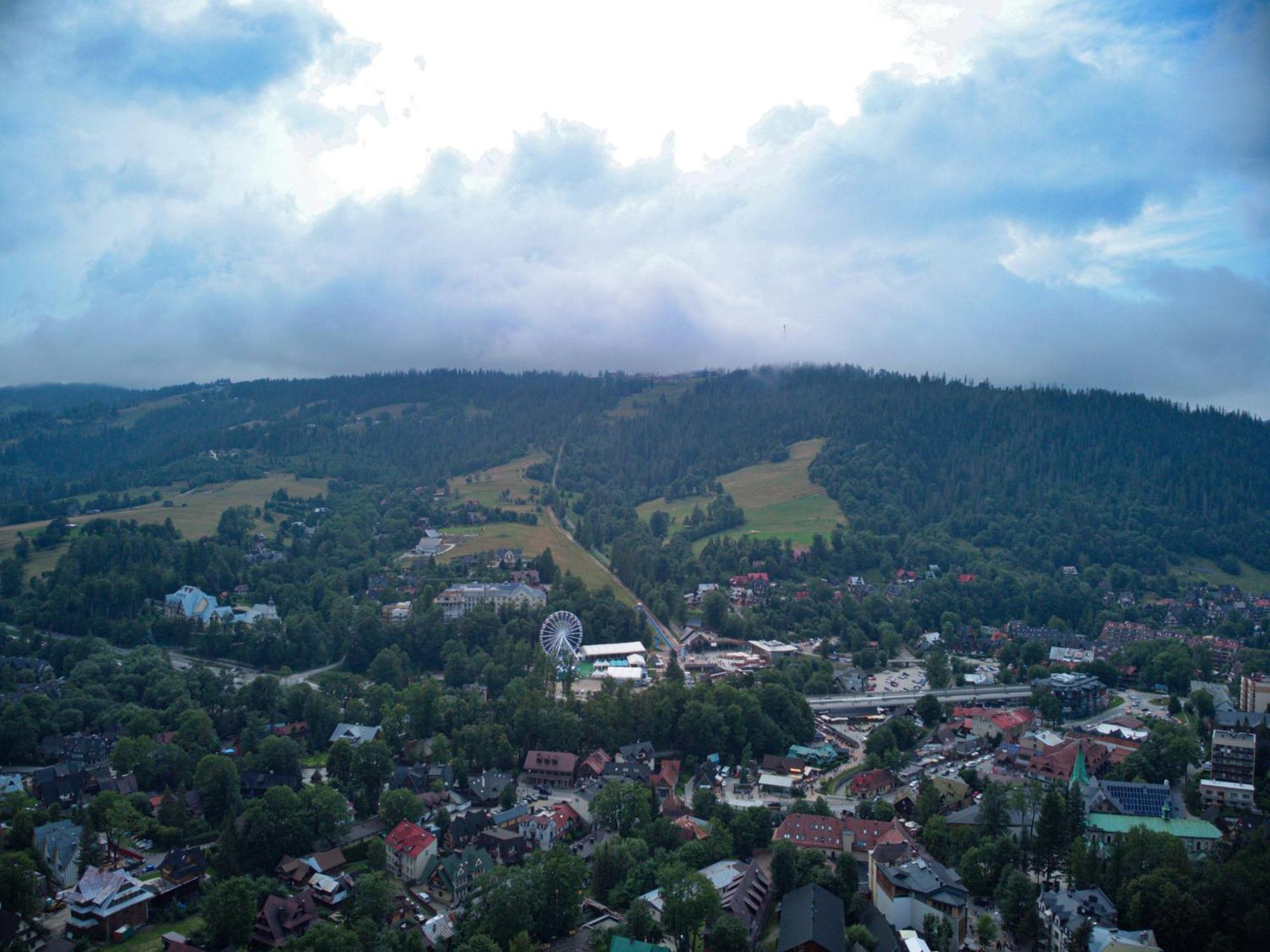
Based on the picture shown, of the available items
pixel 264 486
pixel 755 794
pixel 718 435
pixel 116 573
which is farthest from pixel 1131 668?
pixel 264 486

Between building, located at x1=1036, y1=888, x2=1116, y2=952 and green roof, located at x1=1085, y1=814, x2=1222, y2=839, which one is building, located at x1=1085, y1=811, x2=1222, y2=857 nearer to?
green roof, located at x1=1085, y1=814, x2=1222, y2=839

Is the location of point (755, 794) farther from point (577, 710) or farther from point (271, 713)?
point (271, 713)

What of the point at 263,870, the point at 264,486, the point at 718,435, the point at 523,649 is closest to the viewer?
the point at 263,870

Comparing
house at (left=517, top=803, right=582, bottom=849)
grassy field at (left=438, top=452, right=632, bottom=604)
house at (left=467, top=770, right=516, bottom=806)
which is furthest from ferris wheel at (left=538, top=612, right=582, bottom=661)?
house at (left=517, top=803, right=582, bottom=849)

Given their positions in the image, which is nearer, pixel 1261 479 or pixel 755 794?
pixel 755 794

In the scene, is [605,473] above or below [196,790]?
above

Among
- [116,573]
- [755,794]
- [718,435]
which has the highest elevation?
[718,435]
